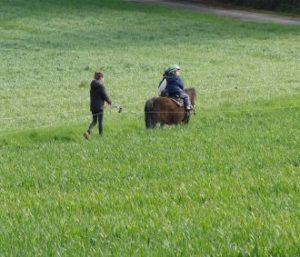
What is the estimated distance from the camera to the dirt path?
2248 inches

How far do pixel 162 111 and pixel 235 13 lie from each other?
39.7 m

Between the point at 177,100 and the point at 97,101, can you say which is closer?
the point at 177,100

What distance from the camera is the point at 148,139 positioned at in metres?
18.4

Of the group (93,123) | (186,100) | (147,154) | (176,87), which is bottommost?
(93,123)

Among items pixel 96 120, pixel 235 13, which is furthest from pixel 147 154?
pixel 235 13

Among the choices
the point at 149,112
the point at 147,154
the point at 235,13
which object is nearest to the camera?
the point at 147,154

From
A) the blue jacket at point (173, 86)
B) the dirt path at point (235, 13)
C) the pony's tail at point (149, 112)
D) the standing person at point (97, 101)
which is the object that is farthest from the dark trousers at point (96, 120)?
the dirt path at point (235, 13)

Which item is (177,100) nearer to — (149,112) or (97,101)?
(149,112)

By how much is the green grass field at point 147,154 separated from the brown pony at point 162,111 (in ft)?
2.29

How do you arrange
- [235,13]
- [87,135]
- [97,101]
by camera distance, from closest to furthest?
[87,135] < [97,101] < [235,13]

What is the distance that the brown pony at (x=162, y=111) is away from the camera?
21.5 metres

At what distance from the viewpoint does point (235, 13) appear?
198 feet

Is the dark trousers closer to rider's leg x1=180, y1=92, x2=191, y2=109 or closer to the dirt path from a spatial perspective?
rider's leg x1=180, y1=92, x2=191, y2=109

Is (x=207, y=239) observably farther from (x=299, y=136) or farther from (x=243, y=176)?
(x=299, y=136)
